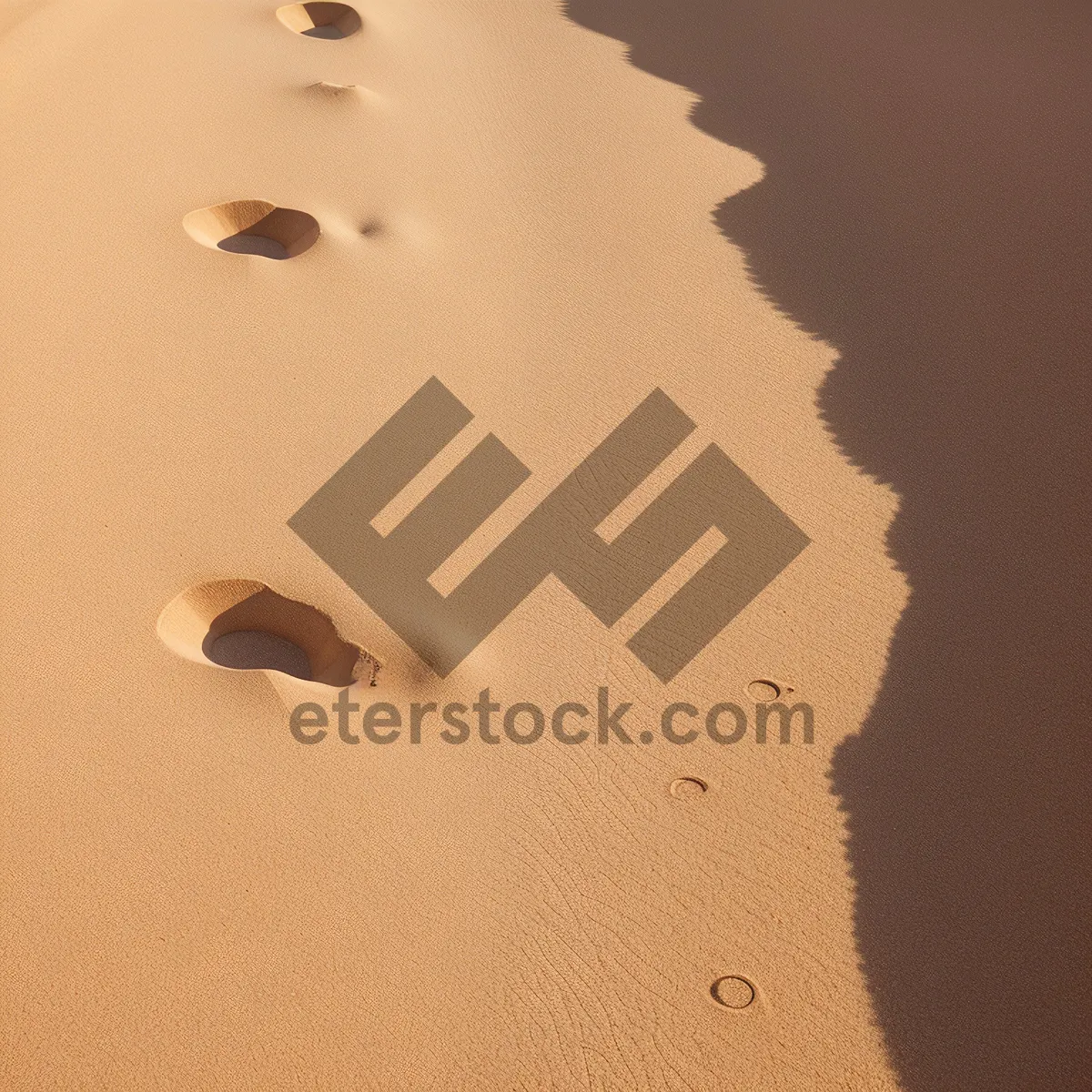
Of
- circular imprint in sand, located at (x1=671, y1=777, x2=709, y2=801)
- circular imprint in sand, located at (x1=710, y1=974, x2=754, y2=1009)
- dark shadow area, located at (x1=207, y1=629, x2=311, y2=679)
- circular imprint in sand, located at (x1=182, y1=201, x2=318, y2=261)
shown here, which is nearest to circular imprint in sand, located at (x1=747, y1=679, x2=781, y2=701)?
circular imprint in sand, located at (x1=671, y1=777, x2=709, y2=801)

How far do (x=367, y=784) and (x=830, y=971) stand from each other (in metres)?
1.80

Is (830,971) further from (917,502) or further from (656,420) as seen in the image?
(656,420)

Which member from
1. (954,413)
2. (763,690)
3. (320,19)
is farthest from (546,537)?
(320,19)

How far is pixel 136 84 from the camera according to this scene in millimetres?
8109

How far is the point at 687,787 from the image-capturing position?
4.14 meters

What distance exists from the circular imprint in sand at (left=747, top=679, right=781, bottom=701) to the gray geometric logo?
300mm

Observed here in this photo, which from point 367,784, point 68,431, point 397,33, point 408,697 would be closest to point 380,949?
point 367,784

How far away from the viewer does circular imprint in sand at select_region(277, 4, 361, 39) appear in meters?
9.36

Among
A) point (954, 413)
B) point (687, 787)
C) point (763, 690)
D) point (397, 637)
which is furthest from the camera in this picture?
point (954, 413)

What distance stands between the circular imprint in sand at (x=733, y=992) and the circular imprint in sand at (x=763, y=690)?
1.20m

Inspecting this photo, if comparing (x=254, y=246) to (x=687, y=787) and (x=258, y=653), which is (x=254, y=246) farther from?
(x=687, y=787)

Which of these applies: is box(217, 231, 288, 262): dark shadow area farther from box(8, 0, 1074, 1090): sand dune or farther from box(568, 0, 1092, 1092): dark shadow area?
box(568, 0, 1092, 1092): dark shadow area

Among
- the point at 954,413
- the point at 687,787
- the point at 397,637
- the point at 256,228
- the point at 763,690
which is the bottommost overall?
the point at 397,637

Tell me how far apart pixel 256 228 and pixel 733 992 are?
564 cm
